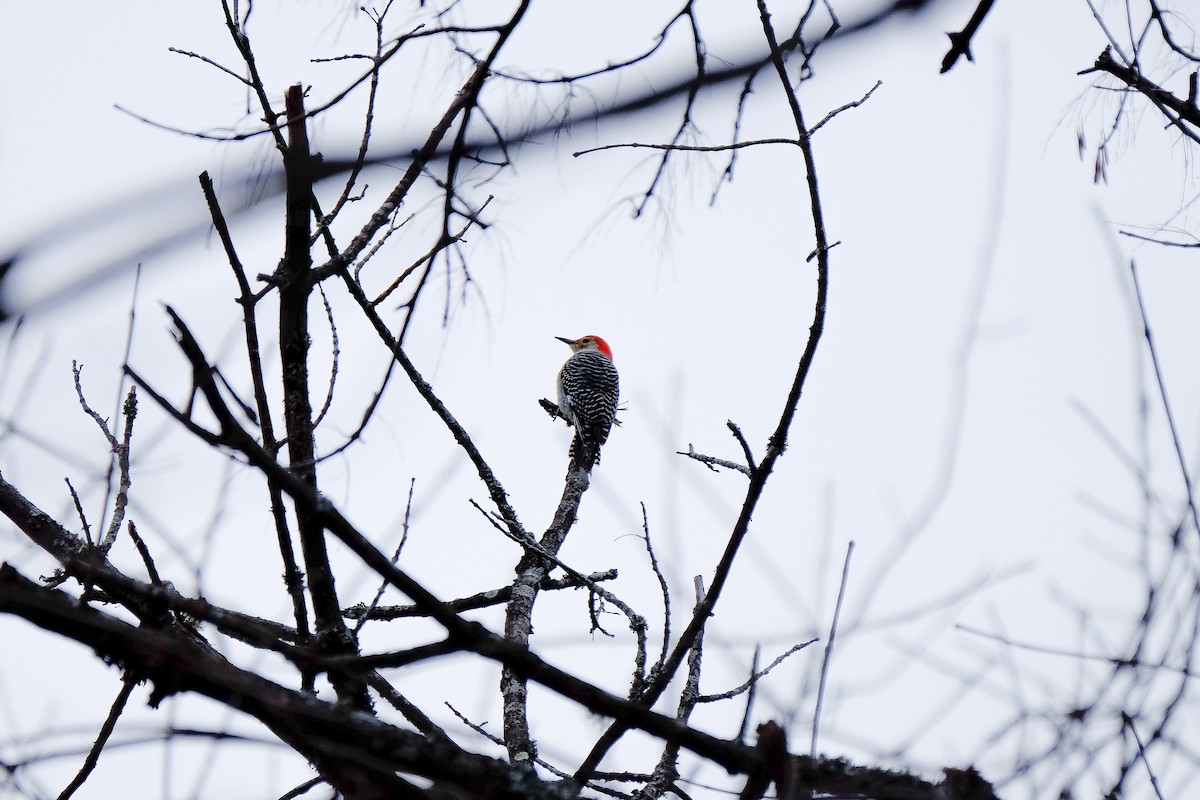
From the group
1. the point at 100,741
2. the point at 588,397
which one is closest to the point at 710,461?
the point at 100,741

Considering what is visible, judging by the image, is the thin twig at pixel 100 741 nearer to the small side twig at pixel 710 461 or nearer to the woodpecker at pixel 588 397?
the small side twig at pixel 710 461

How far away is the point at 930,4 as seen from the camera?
117 centimetres

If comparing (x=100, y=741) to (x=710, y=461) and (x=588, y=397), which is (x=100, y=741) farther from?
(x=588, y=397)

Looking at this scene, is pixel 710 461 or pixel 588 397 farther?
pixel 588 397

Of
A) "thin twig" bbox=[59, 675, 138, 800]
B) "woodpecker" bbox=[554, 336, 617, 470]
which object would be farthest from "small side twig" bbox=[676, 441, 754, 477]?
"woodpecker" bbox=[554, 336, 617, 470]

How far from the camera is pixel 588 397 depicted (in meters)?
10.2

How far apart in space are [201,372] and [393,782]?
649 millimetres

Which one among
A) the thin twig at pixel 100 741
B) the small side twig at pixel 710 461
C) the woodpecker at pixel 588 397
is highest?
the woodpecker at pixel 588 397

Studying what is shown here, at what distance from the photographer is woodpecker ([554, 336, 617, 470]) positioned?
8898mm

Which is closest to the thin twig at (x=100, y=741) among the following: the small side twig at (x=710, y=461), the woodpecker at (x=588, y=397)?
the small side twig at (x=710, y=461)

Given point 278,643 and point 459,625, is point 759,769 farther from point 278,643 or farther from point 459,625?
point 278,643

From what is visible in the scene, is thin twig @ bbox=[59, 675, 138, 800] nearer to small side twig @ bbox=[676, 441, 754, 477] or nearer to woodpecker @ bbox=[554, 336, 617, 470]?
small side twig @ bbox=[676, 441, 754, 477]

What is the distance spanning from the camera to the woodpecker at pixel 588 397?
8.90 metres

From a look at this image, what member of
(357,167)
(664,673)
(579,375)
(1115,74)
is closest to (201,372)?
(357,167)
